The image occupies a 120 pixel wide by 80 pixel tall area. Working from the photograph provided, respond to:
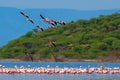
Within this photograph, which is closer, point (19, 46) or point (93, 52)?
point (93, 52)

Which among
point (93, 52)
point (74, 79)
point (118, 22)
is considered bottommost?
point (74, 79)

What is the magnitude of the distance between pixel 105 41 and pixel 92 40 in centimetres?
558

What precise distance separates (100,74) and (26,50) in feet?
394

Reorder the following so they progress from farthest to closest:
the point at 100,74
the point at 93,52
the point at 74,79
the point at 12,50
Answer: the point at 12,50
the point at 93,52
the point at 100,74
the point at 74,79

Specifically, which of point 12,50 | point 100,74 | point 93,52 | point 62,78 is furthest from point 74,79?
point 12,50

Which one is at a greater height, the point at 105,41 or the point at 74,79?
the point at 105,41

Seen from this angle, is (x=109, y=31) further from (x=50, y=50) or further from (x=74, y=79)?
(x=74, y=79)

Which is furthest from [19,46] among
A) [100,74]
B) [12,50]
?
[100,74]

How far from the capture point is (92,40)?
629ft

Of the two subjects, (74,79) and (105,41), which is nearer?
(74,79)

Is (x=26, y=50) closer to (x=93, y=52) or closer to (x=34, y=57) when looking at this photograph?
(x=34, y=57)

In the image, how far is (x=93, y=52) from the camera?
181500mm

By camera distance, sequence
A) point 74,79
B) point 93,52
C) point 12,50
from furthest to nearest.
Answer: point 12,50 → point 93,52 → point 74,79

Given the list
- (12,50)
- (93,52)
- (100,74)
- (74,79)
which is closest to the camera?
(74,79)
